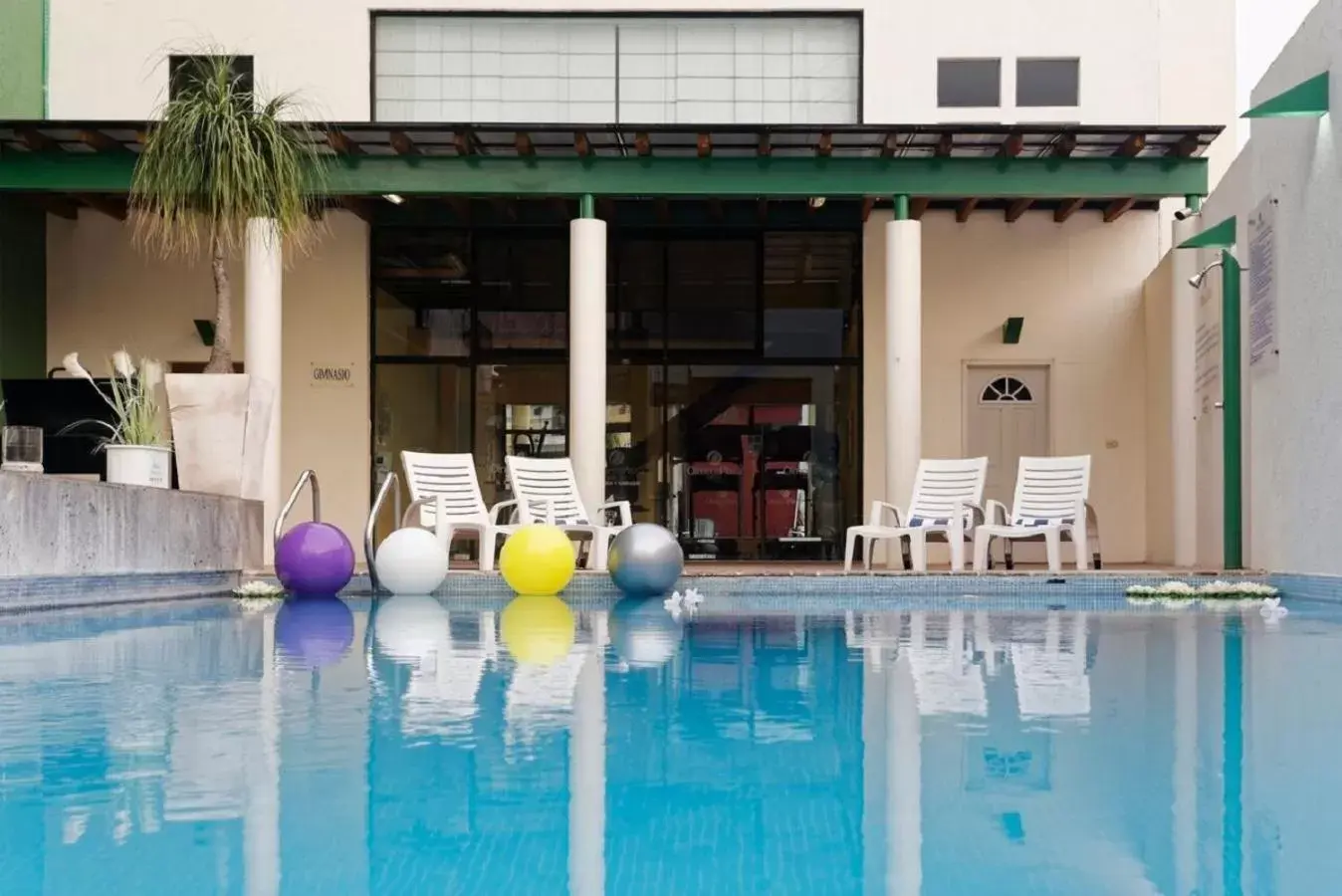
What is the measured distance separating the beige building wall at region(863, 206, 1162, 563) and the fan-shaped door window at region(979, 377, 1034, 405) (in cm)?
25

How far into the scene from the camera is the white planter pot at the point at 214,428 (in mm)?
10133

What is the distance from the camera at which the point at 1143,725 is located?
11.9ft

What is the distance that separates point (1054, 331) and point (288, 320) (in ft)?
25.1

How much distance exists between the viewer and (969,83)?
1409 centimetres

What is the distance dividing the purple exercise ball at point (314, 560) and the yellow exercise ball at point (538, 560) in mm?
1021

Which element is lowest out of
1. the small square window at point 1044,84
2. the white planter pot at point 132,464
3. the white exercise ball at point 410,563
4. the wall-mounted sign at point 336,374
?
the white exercise ball at point 410,563

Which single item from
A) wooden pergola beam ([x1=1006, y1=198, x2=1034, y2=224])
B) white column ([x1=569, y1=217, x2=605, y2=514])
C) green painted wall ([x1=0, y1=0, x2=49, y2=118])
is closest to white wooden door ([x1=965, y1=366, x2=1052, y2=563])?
wooden pergola beam ([x1=1006, y1=198, x2=1034, y2=224])

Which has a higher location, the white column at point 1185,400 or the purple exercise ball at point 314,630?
the white column at point 1185,400

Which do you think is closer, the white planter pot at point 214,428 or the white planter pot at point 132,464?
the white planter pot at point 132,464

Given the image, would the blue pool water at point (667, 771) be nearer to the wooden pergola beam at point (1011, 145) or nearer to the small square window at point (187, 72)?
the wooden pergola beam at point (1011, 145)

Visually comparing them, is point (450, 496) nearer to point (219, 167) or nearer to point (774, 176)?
point (219, 167)

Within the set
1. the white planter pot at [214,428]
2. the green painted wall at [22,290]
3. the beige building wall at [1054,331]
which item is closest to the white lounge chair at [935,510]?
the beige building wall at [1054,331]

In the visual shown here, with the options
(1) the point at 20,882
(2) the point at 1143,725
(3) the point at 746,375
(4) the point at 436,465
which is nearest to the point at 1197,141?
(3) the point at 746,375

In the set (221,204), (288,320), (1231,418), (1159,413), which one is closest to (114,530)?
(221,204)
